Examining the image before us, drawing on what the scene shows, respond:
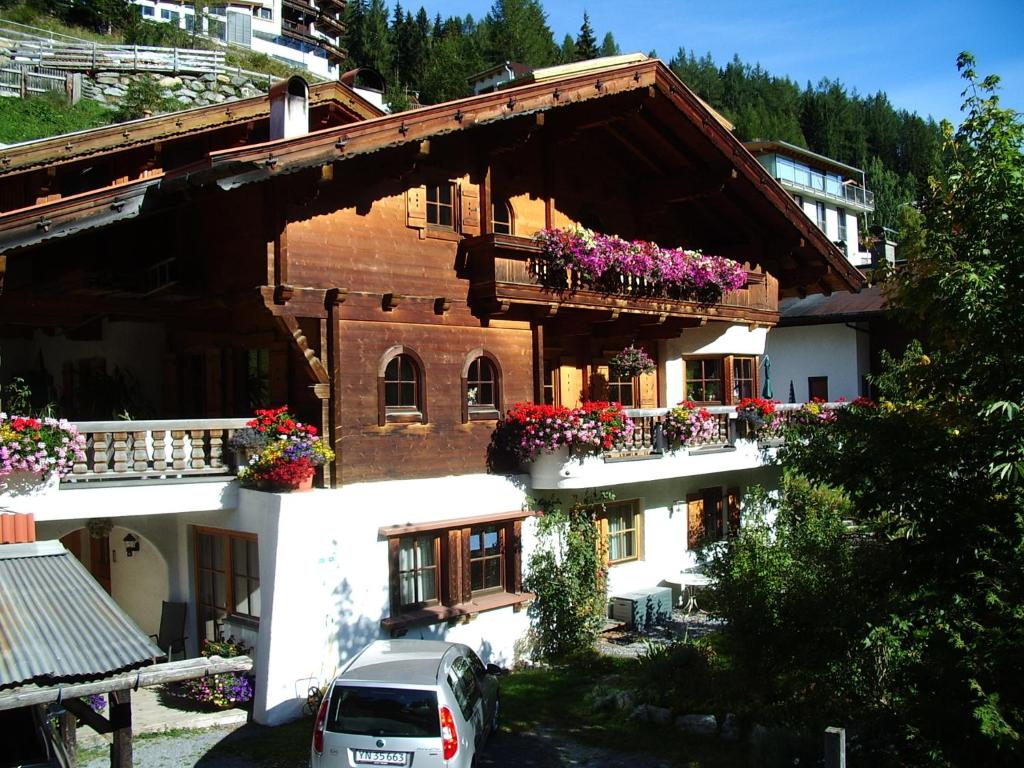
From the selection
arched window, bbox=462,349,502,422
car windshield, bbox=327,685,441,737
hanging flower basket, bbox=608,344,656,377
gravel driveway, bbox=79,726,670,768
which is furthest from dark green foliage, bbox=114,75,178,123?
car windshield, bbox=327,685,441,737

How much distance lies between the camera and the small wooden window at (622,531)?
1838 centimetres

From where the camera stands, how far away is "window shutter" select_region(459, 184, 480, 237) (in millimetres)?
16141

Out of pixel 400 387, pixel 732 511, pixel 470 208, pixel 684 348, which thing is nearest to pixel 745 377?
pixel 684 348

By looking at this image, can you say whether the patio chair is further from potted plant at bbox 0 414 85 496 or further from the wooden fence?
the wooden fence

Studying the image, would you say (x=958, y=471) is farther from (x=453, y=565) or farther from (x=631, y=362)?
(x=631, y=362)

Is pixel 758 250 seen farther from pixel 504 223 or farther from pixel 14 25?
pixel 14 25

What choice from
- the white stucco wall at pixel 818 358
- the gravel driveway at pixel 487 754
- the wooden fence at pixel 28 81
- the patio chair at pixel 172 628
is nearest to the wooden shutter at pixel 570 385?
the gravel driveway at pixel 487 754

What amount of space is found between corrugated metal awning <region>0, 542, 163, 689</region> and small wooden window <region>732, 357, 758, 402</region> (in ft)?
53.4

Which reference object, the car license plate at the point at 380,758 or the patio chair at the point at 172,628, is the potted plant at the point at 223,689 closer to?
the patio chair at the point at 172,628

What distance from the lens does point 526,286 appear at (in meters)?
16.0

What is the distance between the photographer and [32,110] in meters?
45.2

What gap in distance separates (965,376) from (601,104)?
1091 cm

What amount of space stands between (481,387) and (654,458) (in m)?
3.68

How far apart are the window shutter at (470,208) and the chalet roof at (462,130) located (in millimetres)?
1116
